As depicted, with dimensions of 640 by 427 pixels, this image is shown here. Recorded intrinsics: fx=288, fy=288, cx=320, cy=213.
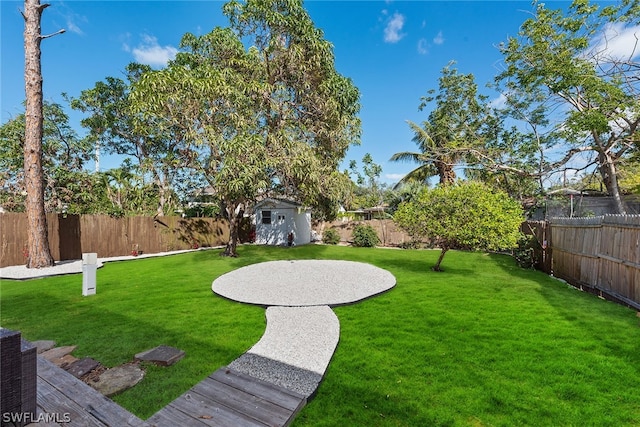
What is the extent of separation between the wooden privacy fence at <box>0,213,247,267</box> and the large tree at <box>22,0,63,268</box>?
3.50 feet

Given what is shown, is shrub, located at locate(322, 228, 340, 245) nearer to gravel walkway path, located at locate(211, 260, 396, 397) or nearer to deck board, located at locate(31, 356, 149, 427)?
gravel walkway path, located at locate(211, 260, 396, 397)

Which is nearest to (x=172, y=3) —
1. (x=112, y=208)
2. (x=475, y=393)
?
(x=112, y=208)

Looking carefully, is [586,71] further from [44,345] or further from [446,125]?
[44,345]

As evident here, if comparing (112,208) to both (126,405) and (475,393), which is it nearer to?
(126,405)

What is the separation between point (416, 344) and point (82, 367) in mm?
3899

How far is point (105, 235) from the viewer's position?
12211mm

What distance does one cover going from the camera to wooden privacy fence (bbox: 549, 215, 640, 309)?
17.8 ft

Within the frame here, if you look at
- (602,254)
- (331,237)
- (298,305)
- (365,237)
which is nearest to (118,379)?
(298,305)

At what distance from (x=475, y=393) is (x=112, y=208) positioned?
16745 millimetres

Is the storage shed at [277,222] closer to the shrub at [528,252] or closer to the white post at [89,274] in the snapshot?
the shrub at [528,252]

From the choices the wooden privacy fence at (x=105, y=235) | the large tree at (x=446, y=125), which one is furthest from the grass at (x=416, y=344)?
the large tree at (x=446, y=125)

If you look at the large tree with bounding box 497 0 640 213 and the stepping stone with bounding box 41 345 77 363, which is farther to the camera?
the large tree with bounding box 497 0 640 213

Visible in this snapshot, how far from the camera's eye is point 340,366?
331 centimetres

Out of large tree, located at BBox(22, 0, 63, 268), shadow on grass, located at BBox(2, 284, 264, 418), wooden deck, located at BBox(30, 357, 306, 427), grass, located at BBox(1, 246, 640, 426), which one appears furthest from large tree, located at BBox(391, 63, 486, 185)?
large tree, located at BBox(22, 0, 63, 268)
